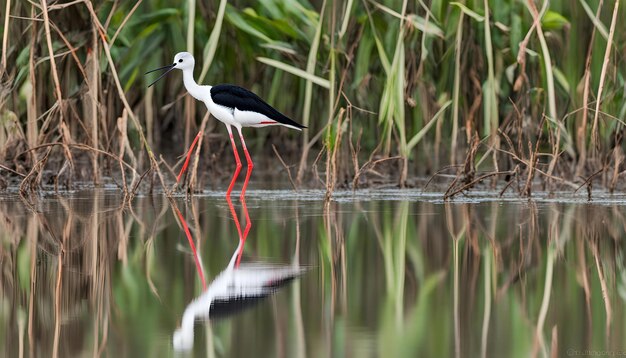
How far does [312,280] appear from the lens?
15.6 ft

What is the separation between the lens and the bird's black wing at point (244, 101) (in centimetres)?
921

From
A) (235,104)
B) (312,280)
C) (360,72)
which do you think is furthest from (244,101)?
(312,280)

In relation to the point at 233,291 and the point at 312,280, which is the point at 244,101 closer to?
the point at 312,280

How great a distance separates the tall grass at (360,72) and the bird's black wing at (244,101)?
10.6 inches

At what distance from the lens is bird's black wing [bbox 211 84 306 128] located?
9211 mm

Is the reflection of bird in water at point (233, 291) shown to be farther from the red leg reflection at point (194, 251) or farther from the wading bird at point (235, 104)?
the wading bird at point (235, 104)

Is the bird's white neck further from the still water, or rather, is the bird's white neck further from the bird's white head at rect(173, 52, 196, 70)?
the still water

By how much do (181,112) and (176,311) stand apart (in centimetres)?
773

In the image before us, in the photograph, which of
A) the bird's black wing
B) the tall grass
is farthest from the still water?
the bird's black wing

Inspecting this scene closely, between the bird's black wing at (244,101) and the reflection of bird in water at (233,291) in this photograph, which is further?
the bird's black wing at (244,101)

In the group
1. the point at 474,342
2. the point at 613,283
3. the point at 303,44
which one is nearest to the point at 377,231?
the point at 613,283

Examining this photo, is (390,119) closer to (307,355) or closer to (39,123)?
(39,123)

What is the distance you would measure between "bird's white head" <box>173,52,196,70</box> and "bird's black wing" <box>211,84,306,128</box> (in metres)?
0.30

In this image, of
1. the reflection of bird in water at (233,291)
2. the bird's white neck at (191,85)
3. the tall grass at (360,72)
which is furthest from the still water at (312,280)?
the bird's white neck at (191,85)
